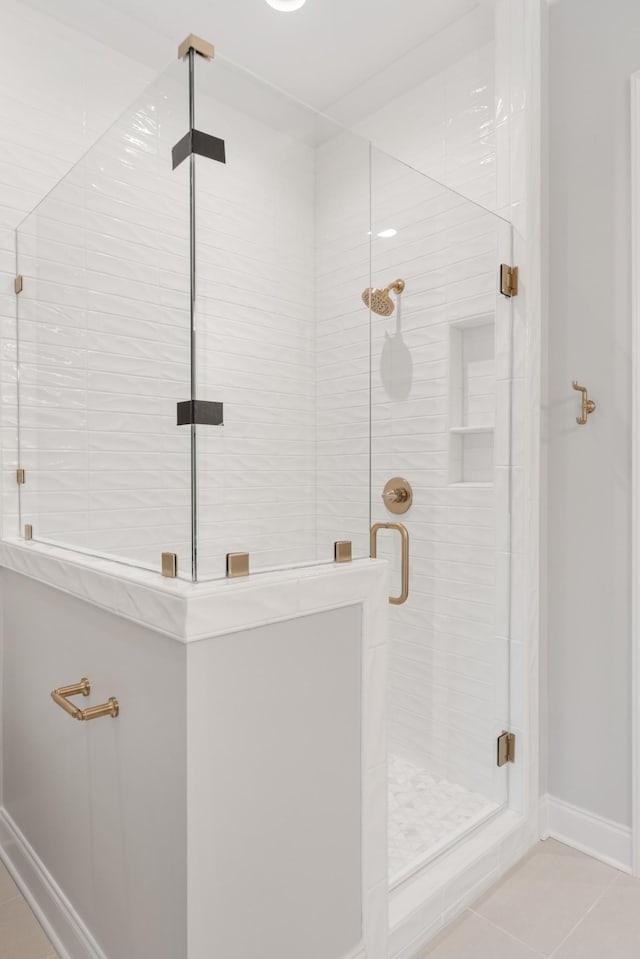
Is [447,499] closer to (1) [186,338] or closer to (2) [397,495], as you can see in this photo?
(2) [397,495]

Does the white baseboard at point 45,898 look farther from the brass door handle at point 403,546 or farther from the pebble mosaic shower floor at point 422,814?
the brass door handle at point 403,546

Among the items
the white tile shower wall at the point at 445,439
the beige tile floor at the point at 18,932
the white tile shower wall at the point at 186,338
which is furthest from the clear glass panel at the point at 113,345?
the beige tile floor at the point at 18,932

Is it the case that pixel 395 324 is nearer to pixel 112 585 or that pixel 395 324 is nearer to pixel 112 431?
pixel 112 431

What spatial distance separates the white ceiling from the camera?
73.8 inches

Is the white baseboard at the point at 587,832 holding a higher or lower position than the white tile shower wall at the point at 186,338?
lower

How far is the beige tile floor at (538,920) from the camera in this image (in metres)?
1.40

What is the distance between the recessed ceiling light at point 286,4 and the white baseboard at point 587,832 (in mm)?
2597

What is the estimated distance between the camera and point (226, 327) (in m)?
1.10

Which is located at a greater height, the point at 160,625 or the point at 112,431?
the point at 112,431

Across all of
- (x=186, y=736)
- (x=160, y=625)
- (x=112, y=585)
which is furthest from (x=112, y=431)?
(x=186, y=736)

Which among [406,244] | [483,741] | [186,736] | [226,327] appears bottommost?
[483,741]

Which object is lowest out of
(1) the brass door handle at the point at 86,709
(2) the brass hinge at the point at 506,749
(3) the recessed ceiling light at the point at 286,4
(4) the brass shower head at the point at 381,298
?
(2) the brass hinge at the point at 506,749

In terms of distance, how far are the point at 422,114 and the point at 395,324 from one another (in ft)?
3.49

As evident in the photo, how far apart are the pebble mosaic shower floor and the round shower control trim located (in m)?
0.92
